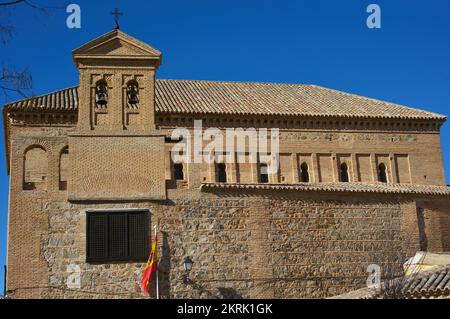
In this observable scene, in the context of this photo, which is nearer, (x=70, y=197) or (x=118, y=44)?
(x=70, y=197)

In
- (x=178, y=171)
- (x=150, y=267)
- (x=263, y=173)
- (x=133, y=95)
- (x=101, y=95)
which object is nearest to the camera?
(x=150, y=267)

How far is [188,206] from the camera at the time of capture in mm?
17969

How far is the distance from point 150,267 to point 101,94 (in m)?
4.85

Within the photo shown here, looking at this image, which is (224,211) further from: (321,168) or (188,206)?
(321,168)

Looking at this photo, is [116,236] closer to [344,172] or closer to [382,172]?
[344,172]

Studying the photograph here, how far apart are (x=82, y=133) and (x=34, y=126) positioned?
786cm

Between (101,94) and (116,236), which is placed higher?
(101,94)

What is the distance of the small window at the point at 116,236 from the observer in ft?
56.3

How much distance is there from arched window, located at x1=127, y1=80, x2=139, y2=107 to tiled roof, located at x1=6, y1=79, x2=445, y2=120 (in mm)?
6856

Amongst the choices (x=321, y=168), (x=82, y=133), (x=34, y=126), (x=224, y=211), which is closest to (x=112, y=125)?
(x=82, y=133)

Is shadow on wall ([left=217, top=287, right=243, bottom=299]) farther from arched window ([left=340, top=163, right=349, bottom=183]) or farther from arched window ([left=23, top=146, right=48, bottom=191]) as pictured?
arched window ([left=340, top=163, right=349, bottom=183])

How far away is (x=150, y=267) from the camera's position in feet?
55.7

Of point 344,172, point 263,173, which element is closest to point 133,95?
point 263,173
